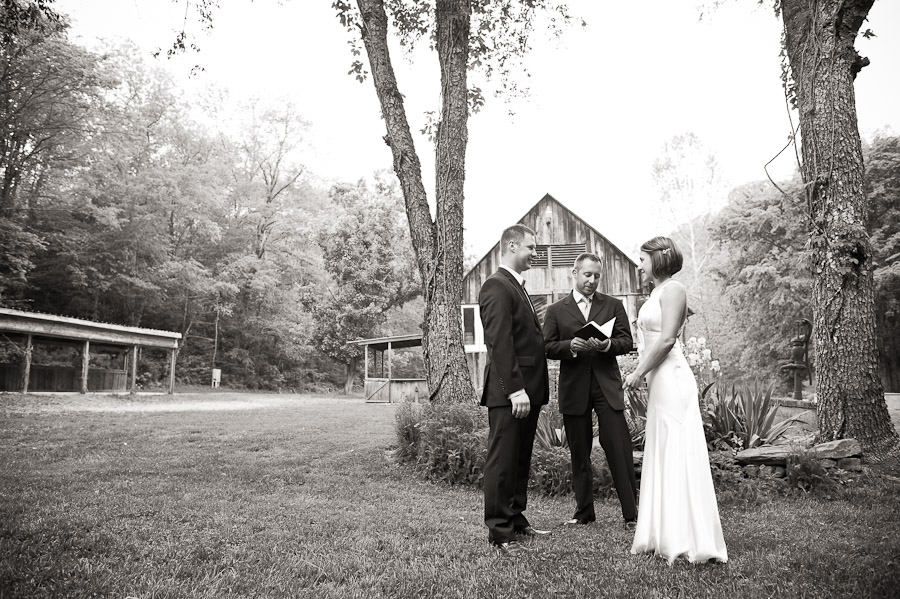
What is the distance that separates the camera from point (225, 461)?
7992mm

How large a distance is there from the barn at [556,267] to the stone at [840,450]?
47.8 ft

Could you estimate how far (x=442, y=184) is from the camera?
8.40 m

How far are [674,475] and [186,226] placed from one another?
112ft

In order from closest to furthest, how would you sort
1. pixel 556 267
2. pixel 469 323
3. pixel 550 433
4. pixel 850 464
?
pixel 850 464 < pixel 550 433 < pixel 556 267 < pixel 469 323

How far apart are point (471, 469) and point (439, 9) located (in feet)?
21.5

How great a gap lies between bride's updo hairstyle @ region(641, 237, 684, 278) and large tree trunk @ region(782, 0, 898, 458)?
324 centimetres

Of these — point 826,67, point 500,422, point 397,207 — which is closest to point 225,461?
point 500,422

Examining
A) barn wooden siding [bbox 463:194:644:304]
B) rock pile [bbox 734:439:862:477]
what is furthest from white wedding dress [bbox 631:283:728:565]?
barn wooden siding [bbox 463:194:644:304]

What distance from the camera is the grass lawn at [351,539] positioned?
10.6 ft

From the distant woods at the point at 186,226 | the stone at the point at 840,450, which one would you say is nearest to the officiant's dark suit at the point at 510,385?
the stone at the point at 840,450

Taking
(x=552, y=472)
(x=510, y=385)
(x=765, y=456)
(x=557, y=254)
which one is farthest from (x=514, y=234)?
(x=557, y=254)

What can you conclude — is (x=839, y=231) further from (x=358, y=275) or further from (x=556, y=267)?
(x=358, y=275)

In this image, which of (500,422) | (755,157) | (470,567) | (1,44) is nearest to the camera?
(470,567)

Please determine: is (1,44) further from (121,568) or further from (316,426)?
(316,426)
